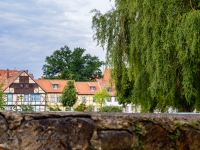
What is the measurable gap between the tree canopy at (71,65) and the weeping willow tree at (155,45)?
5226 cm

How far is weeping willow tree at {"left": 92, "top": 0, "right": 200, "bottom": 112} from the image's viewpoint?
13164mm

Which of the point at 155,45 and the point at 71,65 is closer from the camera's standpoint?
the point at 155,45

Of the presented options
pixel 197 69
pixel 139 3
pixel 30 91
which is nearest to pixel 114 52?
pixel 139 3

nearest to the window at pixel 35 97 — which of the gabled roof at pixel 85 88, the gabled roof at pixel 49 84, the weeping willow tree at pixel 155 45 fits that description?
the gabled roof at pixel 49 84

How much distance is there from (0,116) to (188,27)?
11.4m

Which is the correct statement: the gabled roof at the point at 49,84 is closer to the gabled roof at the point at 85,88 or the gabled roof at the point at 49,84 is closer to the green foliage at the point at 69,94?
the gabled roof at the point at 85,88

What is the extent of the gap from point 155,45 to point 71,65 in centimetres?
5652

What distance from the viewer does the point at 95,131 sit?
7.50ft

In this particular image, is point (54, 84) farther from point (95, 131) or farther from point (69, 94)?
point (95, 131)

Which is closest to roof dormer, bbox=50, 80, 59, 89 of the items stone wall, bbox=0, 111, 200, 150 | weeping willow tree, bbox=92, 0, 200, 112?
weeping willow tree, bbox=92, 0, 200, 112

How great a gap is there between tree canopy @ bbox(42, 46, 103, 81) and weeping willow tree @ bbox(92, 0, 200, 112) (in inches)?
2057

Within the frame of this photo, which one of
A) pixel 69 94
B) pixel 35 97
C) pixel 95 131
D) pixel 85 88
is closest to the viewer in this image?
pixel 95 131

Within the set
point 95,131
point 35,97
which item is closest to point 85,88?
point 35,97

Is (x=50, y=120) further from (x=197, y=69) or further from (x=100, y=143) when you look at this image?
(x=197, y=69)
